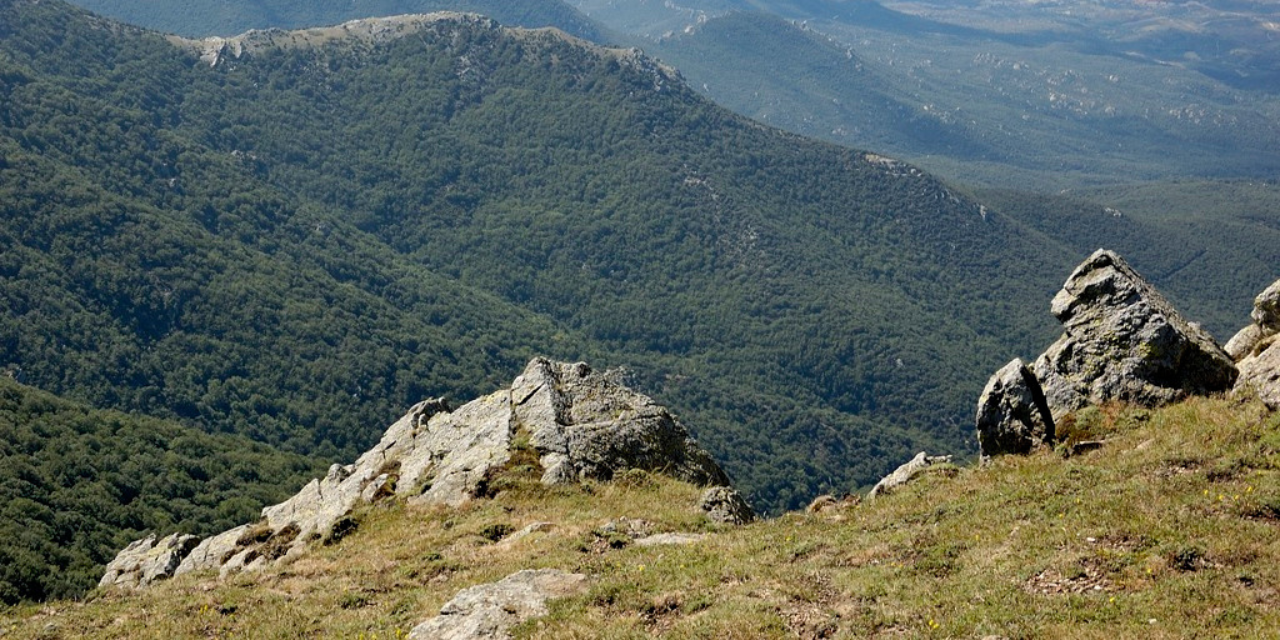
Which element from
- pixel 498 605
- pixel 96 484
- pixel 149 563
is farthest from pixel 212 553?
pixel 96 484

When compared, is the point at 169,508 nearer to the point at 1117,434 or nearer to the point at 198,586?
the point at 198,586

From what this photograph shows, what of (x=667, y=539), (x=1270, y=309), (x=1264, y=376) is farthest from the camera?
(x=1270, y=309)

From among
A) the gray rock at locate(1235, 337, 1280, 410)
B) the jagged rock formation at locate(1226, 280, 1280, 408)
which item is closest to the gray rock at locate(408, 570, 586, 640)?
the gray rock at locate(1235, 337, 1280, 410)

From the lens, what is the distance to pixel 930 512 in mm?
27500

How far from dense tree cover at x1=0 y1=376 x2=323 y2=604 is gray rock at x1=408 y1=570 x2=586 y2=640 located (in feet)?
196

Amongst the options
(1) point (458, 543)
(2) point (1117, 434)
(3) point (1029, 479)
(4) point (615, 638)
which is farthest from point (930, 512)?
(1) point (458, 543)

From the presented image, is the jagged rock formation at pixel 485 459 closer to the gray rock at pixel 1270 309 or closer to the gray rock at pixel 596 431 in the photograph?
the gray rock at pixel 596 431

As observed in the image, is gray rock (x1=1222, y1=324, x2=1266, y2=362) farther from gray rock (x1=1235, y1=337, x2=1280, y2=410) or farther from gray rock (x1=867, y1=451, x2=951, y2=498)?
gray rock (x1=867, y1=451, x2=951, y2=498)

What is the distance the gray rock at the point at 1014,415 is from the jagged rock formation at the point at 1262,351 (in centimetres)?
588

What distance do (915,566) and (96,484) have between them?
390 ft

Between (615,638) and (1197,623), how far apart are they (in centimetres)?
1189

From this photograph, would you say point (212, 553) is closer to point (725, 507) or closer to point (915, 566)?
point (725, 507)

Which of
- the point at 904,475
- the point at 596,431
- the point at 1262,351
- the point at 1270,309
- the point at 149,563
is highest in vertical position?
the point at 1270,309

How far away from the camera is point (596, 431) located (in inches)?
1634
